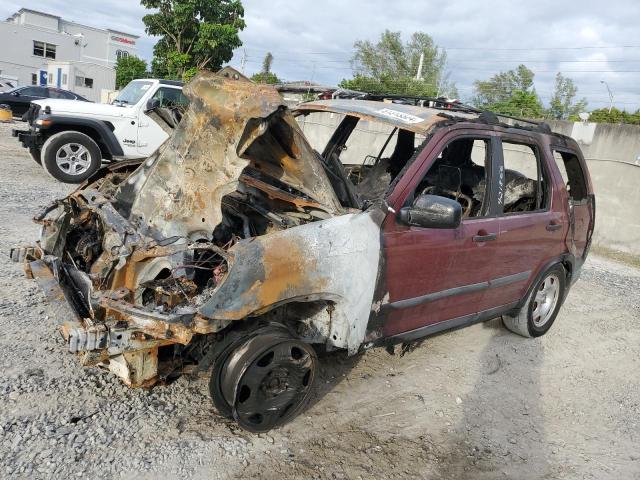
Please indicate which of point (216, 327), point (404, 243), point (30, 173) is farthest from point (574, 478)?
point (30, 173)

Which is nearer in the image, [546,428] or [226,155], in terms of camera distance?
[226,155]

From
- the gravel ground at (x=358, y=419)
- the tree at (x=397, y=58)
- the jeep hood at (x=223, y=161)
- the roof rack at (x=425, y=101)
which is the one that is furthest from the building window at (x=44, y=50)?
the jeep hood at (x=223, y=161)

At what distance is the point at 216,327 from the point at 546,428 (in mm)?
2458

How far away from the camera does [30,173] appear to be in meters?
10.2

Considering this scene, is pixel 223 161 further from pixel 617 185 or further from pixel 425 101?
pixel 617 185

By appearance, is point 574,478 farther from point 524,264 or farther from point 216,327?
point 216,327

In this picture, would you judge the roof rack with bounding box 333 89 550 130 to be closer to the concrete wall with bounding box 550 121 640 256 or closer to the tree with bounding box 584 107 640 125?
the concrete wall with bounding box 550 121 640 256

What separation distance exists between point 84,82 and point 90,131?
31.9 m

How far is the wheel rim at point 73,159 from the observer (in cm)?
932

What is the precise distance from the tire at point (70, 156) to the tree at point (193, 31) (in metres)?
A: 12.8

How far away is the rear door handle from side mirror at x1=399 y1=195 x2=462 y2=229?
0.63 meters

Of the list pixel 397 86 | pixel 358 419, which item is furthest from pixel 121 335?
pixel 397 86

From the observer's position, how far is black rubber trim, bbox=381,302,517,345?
135 inches

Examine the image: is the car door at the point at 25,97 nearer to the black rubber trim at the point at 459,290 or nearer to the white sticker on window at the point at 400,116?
the white sticker on window at the point at 400,116
